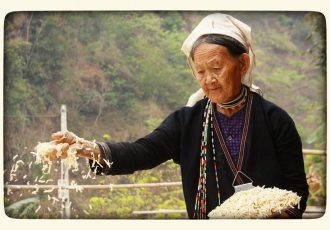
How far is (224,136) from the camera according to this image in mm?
4074

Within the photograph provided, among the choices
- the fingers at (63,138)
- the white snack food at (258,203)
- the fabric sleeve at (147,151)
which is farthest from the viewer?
the white snack food at (258,203)

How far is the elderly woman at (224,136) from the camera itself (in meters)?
4.03

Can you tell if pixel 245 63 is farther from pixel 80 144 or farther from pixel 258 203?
pixel 80 144

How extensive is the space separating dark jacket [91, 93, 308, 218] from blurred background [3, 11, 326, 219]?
87 millimetres

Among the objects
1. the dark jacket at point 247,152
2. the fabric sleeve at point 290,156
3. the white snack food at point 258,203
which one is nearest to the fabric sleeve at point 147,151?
the dark jacket at point 247,152

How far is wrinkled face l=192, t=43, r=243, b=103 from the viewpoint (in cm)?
405

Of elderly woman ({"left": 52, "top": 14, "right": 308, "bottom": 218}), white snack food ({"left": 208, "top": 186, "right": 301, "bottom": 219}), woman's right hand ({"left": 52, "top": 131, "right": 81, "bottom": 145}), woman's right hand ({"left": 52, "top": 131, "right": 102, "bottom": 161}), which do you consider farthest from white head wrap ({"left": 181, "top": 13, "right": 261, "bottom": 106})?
woman's right hand ({"left": 52, "top": 131, "right": 81, "bottom": 145})

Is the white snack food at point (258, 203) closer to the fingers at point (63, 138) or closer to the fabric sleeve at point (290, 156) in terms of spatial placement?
the fabric sleeve at point (290, 156)

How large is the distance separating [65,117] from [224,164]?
3.46 ft

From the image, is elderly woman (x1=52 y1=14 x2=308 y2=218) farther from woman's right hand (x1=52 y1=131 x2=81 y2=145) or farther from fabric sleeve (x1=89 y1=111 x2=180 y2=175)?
woman's right hand (x1=52 y1=131 x2=81 y2=145)

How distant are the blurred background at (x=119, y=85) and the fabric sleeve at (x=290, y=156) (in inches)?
3.4

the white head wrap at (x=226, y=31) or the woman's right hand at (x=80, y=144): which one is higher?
the white head wrap at (x=226, y=31)

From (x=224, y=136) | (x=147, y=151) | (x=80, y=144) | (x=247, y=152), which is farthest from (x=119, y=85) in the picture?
(x=247, y=152)

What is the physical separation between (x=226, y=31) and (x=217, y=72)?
26 cm
